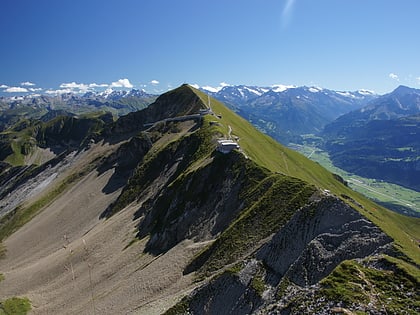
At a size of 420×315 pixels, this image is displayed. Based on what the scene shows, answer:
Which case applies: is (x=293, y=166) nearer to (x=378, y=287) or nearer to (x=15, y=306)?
(x=15, y=306)

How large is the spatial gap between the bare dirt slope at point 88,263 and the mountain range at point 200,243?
1.29 ft

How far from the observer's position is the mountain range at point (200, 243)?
3694cm

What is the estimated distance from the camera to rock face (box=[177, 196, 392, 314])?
134 feet

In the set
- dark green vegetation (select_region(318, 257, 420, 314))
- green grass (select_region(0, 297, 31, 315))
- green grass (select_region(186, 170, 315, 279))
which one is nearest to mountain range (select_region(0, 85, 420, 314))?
dark green vegetation (select_region(318, 257, 420, 314))

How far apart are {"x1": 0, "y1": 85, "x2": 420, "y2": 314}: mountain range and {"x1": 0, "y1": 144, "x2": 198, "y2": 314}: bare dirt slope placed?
15.5 inches

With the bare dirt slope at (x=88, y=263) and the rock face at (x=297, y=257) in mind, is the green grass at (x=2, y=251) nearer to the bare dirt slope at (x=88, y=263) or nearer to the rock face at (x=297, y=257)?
the bare dirt slope at (x=88, y=263)

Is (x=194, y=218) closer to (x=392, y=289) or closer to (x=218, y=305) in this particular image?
(x=218, y=305)

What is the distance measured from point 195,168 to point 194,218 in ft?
63.1

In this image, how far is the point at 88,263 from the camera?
9419cm

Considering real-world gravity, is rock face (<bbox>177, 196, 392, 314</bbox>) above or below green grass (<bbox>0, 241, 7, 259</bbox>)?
below

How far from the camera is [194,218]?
80.0 metres

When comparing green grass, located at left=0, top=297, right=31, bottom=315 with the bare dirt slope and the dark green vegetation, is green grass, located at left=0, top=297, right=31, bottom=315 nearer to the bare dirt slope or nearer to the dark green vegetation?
the bare dirt slope

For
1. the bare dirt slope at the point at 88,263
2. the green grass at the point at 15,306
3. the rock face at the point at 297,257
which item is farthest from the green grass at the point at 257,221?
the green grass at the point at 15,306

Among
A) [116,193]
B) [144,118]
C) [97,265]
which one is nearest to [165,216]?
[97,265]
